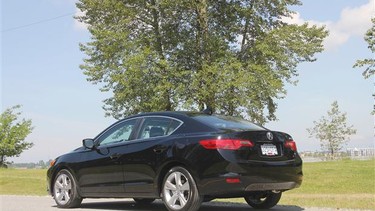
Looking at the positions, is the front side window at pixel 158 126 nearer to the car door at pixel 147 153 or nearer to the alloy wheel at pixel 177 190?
the car door at pixel 147 153

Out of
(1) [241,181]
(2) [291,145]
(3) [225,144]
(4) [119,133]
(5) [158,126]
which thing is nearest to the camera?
(1) [241,181]

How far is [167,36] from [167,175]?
21057 millimetres

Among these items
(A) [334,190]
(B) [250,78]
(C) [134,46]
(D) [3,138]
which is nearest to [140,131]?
(A) [334,190]

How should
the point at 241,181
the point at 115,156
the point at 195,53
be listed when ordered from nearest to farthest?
the point at 241,181 < the point at 115,156 < the point at 195,53

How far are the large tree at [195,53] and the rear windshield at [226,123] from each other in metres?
16.5

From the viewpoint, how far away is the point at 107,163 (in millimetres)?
8383

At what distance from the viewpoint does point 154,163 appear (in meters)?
7.59

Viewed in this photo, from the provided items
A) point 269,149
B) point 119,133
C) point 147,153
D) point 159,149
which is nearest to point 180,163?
point 159,149

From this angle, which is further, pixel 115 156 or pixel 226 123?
pixel 115 156

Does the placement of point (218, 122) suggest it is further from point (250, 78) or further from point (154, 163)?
point (250, 78)

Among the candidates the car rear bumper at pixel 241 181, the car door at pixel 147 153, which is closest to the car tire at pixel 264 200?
the car rear bumper at pixel 241 181

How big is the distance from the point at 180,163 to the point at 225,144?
76 cm

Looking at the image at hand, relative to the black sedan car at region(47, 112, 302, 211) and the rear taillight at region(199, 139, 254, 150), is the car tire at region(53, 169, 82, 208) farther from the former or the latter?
the rear taillight at region(199, 139, 254, 150)

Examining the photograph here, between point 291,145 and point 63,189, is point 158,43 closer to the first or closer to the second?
point 63,189
